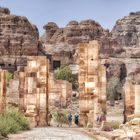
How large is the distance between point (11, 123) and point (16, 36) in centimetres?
5843

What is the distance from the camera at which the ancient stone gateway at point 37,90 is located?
1178 inches

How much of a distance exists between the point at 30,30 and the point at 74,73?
11976 millimetres

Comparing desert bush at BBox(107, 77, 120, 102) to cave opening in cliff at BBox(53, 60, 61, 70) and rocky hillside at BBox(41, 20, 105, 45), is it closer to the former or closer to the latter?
cave opening in cliff at BBox(53, 60, 61, 70)

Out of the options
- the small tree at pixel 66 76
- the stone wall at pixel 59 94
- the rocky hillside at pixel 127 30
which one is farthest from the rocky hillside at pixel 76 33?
the stone wall at pixel 59 94

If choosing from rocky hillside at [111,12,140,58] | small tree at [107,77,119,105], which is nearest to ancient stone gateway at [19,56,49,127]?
small tree at [107,77,119,105]

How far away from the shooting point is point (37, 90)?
30.1 metres

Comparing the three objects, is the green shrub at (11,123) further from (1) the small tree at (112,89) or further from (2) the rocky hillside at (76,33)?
(2) the rocky hillside at (76,33)

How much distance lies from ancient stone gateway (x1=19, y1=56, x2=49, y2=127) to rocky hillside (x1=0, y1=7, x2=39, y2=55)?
49.3 metres

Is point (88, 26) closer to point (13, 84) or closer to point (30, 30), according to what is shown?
point (30, 30)

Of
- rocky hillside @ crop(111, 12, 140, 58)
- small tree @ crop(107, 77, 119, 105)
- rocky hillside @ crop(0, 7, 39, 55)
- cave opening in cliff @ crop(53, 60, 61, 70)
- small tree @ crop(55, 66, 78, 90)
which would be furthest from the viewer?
rocky hillside @ crop(111, 12, 140, 58)

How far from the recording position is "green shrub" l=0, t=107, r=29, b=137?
21.2 metres

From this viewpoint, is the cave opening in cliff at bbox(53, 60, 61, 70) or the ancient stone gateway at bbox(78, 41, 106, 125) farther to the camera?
the cave opening in cliff at bbox(53, 60, 61, 70)

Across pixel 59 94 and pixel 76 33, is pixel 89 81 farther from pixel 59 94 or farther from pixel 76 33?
pixel 76 33

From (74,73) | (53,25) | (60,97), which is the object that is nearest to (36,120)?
(60,97)
